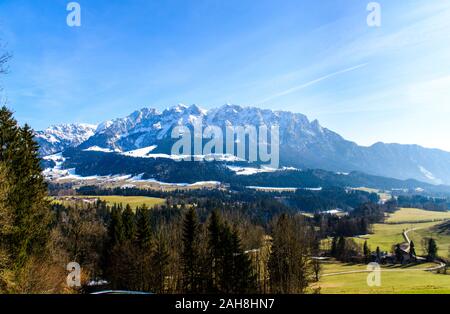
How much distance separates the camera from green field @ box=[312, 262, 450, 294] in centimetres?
6088

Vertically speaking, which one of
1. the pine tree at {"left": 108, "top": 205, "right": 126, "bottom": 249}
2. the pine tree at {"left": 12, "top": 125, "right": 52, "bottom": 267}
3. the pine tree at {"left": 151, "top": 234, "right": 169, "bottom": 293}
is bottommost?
the pine tree at {"left": 151, "top": 234, "right": 169, "bottom": 293}

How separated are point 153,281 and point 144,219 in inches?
375

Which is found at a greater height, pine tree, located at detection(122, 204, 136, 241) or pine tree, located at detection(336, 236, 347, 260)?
pine tree, located at detection(122, 204, 136, 241)

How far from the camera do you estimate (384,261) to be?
12062 centimetres

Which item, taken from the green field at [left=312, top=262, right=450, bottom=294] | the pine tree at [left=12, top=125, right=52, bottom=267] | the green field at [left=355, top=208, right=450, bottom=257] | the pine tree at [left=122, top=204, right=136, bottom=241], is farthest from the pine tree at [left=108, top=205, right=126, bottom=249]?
the green field at [left=355, top=208, right=450, bottom=257]

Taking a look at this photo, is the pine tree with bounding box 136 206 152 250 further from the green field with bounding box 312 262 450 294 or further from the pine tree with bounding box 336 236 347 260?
the pine tree with bounding box 336 236 347 260

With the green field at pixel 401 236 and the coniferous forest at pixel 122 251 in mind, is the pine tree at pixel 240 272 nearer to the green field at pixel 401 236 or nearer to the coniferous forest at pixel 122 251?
the coniferous forest at pixel 122 251

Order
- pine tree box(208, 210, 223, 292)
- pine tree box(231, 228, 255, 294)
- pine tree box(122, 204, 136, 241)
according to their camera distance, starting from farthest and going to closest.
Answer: pine tree box(122, 204, 136, 241) → pine tree box(208, 210, 223, 292) → pine tree box(231, 228, 255, 294)

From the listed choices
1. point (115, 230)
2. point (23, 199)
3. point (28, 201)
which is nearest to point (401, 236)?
point (115, 230)

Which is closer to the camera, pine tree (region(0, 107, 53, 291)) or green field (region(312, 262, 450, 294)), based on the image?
pine tree (region(0, 107, 53, 291))

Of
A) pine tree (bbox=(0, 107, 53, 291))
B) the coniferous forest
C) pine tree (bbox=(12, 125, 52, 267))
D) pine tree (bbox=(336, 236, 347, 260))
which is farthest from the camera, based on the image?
pine tree (bbox=(336, 236, 347, 260))
